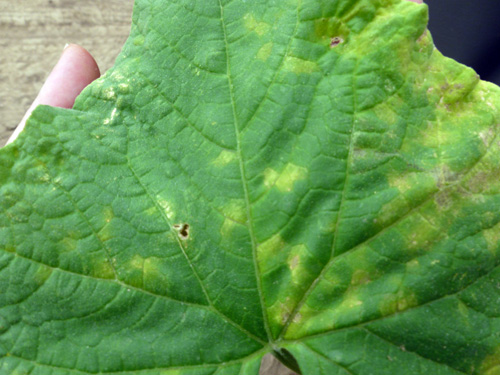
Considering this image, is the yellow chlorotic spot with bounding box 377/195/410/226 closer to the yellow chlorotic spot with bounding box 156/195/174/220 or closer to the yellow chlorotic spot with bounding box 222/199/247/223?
the yellow chlorotic spot with bounding box 222/199/247/223

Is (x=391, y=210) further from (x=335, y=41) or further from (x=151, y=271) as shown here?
(x=151, y=271)

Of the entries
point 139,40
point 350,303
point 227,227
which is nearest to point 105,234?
point 227,227

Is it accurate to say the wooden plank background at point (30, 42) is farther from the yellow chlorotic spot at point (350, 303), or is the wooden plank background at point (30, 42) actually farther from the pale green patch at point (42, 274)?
the yellow chlorotic spot at point (350, 303)

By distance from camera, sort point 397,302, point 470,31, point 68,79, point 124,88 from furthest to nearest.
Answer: point 470,31 → point 68,79 → point 124,88 → point 397,302

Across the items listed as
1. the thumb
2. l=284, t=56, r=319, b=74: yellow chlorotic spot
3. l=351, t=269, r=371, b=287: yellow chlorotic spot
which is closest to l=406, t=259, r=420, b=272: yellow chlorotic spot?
l=351, t=269, r=371, b=287: yellow chlorotic spot

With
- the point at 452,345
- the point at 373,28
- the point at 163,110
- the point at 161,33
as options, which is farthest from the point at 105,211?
the point at 452,345

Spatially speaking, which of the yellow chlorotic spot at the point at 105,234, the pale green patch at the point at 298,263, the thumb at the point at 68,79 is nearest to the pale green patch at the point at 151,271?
the yellow chlorotic spot at the point at 105,234

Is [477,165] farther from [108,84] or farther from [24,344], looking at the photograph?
[24,344]
